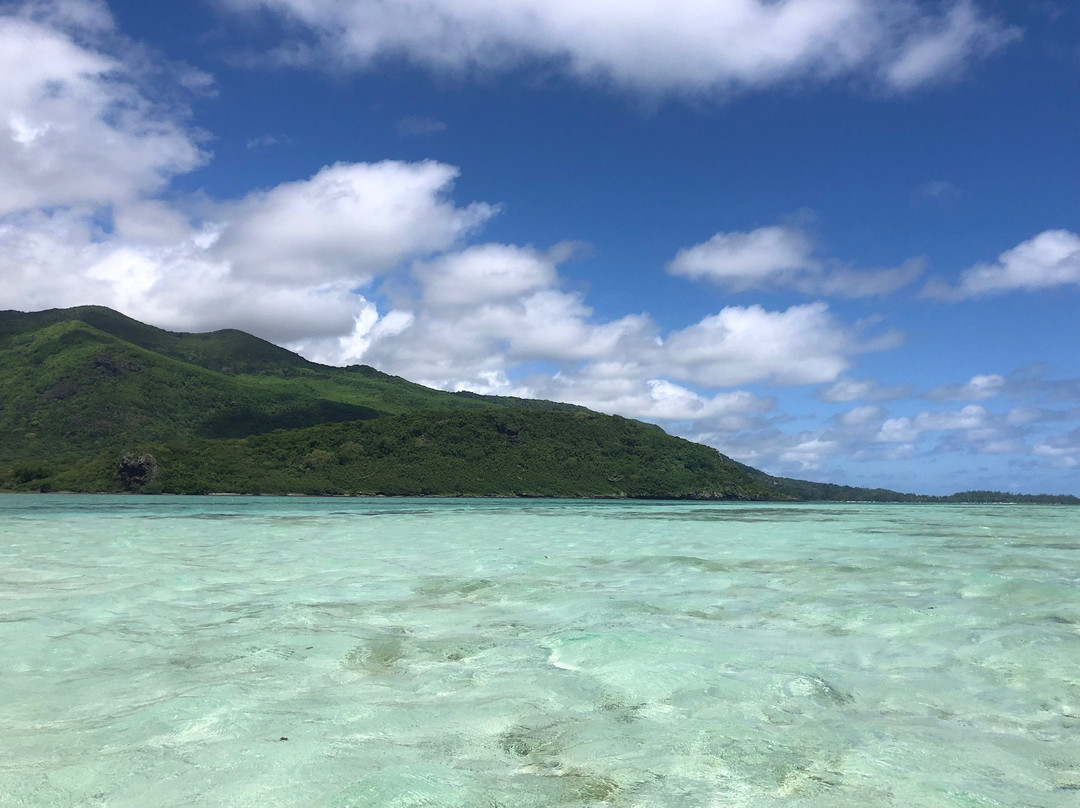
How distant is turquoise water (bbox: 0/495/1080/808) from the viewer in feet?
15.4

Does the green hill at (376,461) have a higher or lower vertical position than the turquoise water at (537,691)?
higher

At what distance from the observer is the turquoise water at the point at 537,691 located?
15.4 ft

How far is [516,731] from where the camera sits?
5727mm

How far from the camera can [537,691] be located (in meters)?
6.83

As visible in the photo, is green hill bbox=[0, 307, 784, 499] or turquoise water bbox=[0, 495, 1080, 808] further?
green hill bbox=[0, 307, 784, 499]

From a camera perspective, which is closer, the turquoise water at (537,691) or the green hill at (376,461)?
the turquoise water at (537,691)

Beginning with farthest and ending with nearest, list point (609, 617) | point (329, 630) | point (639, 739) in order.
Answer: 1. point (609, 617)
2. point (329, 630)
3. point (639, 739)

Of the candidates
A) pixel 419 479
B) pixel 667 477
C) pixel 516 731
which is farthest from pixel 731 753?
pixel 667 477

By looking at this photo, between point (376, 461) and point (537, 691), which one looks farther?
point (376, 461)

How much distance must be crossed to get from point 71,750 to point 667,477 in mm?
182319

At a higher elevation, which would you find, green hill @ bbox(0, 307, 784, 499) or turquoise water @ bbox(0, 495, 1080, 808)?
green hill @ bbox(0, 307, 784, 499)

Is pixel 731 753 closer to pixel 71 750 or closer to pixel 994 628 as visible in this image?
pixel 71 750

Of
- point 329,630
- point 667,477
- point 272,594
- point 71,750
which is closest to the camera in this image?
point 71,750

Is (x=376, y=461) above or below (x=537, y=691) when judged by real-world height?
above
